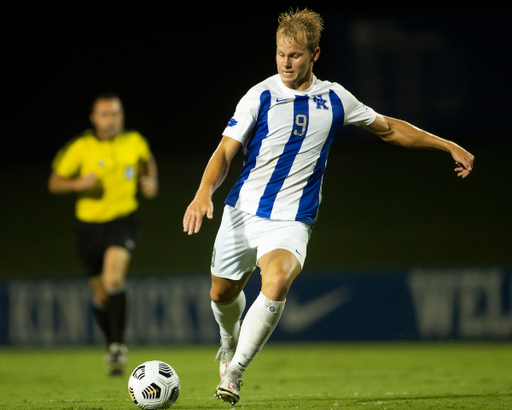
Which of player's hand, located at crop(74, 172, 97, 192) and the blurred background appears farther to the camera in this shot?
the blurred background

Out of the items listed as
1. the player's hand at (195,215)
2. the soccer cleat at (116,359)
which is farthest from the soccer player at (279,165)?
the soccer cleat at (116,359)

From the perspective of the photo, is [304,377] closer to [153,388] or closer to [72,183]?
[153,388]

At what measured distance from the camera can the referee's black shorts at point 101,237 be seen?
6516 mm

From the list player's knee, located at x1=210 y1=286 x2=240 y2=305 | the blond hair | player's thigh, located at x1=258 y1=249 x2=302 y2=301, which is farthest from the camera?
player's knee, located at x1=210 y1=286 x2=240 y2=305

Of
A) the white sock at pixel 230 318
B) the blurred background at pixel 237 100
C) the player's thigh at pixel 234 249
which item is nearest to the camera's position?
the player's thigh at pixel 234 249

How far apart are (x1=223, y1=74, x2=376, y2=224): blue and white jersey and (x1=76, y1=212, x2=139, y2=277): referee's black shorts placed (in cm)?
251

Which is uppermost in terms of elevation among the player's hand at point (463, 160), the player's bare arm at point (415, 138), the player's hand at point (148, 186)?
the player's bare arm at point (415, 138)

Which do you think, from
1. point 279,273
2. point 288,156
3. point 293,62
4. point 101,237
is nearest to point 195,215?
point 279,273

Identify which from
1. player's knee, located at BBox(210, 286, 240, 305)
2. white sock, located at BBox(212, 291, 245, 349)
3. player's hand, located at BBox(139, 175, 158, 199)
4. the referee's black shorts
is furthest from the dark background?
player's knee, located at BBox(210, 286, 240, 305)

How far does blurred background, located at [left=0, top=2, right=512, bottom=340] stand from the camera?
13.1m

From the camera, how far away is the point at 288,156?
422cm

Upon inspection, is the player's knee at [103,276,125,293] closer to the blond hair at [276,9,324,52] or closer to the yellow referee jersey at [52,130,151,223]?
the yellow referee jersey at [52,130,151,223]

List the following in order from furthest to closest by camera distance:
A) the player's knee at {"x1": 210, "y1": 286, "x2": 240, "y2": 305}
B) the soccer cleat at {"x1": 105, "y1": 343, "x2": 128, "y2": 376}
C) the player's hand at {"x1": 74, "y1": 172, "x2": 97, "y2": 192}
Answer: the player's hand at {"x1": 74, "y1": 172, "x2": 97, "y2": 192}, the soccer cleat at {"x1": 105, "y1": 343, "x2": 128, "y2": 376}, the player's knee at {"x1": 210, "y1": 286, "x2": 240, "y2": 305}

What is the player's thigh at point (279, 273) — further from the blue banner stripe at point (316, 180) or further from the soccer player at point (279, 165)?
the blue banner stripe at point (316, 180)
